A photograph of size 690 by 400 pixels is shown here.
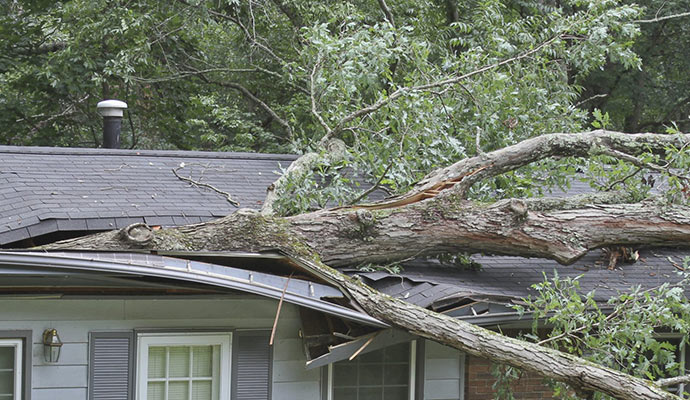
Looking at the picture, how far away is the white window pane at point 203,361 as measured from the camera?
20.3 ft

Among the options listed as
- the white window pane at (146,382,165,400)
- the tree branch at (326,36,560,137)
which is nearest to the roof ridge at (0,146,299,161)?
the tree branch at (326,36,560,137)

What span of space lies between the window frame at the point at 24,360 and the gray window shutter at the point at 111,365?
39cm

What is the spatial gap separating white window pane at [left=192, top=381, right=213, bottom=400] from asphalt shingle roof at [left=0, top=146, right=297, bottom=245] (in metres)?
1.21

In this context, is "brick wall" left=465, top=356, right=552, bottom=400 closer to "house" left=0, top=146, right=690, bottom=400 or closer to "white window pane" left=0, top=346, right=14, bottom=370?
"house" left=0, top=146, right=690, bottom=400

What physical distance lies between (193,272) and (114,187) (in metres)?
2.39

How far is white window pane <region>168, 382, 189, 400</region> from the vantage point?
6.11 meters

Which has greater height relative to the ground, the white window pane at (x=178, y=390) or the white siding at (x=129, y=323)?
the white siding at (x=129, y=323)

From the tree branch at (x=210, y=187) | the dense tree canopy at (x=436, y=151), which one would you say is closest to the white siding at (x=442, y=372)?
the dense tree canopy at (x=436, y=151)

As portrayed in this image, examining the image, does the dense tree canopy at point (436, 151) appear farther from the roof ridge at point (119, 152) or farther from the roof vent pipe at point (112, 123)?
the roof vent pipe at point (112, 123)

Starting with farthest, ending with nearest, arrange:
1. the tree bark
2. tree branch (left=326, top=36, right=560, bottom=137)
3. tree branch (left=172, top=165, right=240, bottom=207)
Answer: tree branch (left=326, top=36, right=560, bottom=137) → tree branch (left=172, top=165, right=240, bottom=207) → the tree bark

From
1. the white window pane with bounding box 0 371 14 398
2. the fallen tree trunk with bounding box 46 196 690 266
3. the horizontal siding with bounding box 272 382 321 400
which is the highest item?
the fallen tree trunk with bounding box 46 196 690 266

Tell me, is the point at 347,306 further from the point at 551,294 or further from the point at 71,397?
the point at 71,397

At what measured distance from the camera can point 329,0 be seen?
13.8 metres

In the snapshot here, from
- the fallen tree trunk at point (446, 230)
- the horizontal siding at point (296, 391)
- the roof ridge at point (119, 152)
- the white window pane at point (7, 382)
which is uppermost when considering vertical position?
the roof ridge at point (119, 152)
